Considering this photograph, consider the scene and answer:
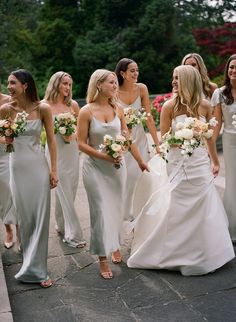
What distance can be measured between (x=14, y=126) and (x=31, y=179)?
25.0 inches

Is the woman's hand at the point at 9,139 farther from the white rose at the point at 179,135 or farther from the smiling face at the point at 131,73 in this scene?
the smiling face at the point at 131,73

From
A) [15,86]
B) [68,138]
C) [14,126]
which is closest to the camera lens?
[14,126]

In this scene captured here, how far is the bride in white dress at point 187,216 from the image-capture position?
521 centimetres

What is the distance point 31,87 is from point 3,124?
0.51m

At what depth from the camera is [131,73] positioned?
671 centimetres

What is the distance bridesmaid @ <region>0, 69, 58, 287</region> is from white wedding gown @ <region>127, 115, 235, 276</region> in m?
1.20

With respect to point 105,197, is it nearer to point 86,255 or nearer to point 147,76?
point 86,255

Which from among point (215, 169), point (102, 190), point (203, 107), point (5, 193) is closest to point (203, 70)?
point (203, 107)

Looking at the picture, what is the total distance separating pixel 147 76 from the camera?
2198cm

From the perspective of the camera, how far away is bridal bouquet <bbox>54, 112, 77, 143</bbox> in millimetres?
6191

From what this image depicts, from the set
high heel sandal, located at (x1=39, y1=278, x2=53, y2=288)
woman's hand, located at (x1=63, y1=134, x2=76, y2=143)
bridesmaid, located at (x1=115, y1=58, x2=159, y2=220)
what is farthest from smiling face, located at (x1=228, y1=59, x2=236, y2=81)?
high heel sandal, located at (x1=39, y1=278, x2=53, y2=288)

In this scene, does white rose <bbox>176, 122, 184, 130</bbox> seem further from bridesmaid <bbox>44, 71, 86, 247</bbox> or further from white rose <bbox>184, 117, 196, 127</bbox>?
bridesmaid <bbox>44, 71, 86, 247</bbox>

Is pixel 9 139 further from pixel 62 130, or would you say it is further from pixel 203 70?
pixel 203 70

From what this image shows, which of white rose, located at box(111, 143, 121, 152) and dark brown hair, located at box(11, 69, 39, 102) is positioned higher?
dark brown hair, located at box(11, 69, 39, 102)
